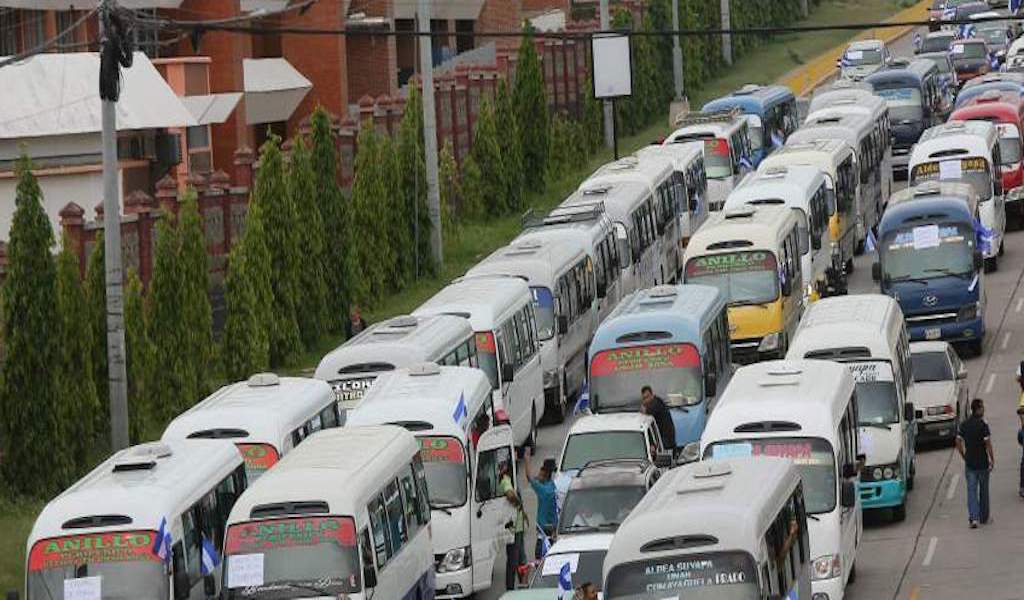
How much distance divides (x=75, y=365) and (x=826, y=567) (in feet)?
46.5

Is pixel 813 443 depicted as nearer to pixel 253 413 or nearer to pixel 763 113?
pixel 253 413

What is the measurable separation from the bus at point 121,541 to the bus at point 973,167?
87.1 feet

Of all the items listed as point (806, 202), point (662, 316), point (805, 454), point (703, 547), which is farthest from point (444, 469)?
point (806, 202)

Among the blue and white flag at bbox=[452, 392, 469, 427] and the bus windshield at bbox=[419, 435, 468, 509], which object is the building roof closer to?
the blue and white flag at bbox=[452, 392, 469, 427]

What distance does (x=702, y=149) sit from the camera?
57.0m

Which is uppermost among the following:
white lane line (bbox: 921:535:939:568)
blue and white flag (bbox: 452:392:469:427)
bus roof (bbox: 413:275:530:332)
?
bus roof (bbox: 413:275:530:332)

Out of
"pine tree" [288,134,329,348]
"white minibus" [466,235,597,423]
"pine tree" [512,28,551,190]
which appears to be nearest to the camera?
"white minibus" [466,235,597,423]

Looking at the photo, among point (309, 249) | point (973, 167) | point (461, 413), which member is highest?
point (973, 167)

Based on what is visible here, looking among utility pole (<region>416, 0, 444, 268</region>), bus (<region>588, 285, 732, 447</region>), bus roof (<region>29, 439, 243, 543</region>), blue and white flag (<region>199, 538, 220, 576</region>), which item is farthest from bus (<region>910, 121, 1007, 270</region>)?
blue and white flag (<region>199, 538, 220, 576</region>)

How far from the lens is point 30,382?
35.4 m

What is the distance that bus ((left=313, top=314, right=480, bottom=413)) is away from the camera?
34.3 meters

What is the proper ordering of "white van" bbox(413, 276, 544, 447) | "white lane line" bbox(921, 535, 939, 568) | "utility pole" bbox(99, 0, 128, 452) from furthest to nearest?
"white van" bbox(413, 276, 544, 447)
"utility pole" bbox(99, 0, 128, 452)
"white lane line" bbox(921, 535, 939, 568)

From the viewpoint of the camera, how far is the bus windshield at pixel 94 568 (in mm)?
24406

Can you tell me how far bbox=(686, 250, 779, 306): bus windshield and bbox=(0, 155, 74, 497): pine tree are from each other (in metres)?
11.6
